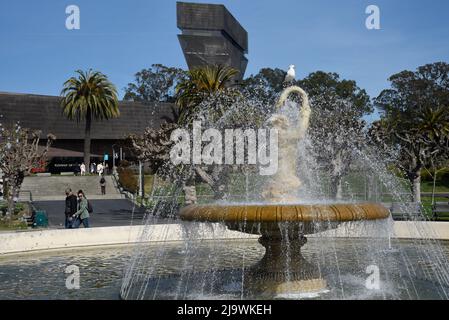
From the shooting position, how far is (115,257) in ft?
44.0

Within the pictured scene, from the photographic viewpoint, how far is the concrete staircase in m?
39.5

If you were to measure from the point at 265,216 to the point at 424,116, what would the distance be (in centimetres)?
3680

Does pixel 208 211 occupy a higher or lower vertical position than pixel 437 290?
higher

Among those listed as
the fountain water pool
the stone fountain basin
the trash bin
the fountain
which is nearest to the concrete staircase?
the trash bin

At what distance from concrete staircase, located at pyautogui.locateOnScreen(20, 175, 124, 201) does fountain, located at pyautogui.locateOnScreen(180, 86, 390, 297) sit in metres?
30.4
